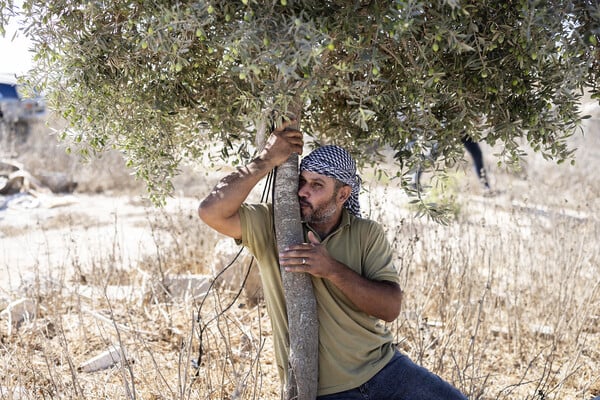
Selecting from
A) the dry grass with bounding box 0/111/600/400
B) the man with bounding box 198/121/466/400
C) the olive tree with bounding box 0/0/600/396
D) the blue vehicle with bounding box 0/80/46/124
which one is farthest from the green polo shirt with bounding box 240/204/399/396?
the blue vehicle with bounding box 0/80/46/124

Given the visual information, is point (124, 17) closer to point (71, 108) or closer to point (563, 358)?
point (71, 108)

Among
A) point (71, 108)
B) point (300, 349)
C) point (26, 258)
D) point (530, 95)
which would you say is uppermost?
point (530, 95)

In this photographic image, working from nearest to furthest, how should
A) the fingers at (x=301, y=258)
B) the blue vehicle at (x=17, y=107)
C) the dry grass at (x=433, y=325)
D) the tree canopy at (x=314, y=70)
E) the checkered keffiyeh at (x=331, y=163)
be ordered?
the tree canopy at (x=314, y=70), the fingers at (x=301, y=258), the checkered keffiyeh at (x=331, y=163), the dry grass at (x=433, y=325), the blue vehicle at (x=17, y=107)

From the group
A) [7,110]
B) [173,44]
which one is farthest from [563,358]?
[7,110]

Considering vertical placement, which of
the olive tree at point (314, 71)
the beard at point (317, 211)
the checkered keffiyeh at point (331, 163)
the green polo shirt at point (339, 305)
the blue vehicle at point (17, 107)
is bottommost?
the green polo shirt at point (339, 305)

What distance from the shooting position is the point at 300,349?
2375 millimetres

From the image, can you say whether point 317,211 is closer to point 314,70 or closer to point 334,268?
point 334,268

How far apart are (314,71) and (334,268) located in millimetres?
790

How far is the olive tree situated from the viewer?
190 cm

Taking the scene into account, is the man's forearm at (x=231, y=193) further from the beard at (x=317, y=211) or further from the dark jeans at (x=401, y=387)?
the dark jeans at (x=401, y=387)

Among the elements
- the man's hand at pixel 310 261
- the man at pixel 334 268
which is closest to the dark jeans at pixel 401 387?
the man at pixel 334 268

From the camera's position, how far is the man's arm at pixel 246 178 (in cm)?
234

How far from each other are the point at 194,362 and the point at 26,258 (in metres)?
4.17

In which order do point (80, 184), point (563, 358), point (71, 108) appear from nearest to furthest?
point (71, 108) → point (563, 358) → point (80, 184)
